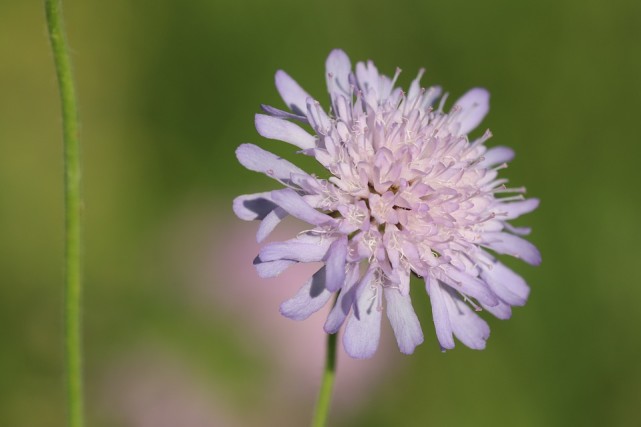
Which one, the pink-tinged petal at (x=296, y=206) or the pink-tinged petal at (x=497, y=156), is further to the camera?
the pink-tinged petal at (x=497, y=156)

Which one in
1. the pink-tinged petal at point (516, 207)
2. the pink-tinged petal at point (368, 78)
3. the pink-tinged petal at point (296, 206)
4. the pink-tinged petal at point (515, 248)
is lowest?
the pink-tinged petal at point (515, 248)

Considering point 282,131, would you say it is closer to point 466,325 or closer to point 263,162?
point 263,162

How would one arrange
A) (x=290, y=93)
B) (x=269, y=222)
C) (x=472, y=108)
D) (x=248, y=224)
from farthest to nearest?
(x=248, y=224)
(x=472, y=108)
(x=290, y=93)
(x=269, y=222)

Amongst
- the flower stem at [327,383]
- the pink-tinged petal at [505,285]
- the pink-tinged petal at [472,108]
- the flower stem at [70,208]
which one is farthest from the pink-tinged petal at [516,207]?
the flower stem at [70,208]

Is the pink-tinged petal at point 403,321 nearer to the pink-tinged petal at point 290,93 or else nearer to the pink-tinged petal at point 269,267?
the pink-tinged petal at point 269,267

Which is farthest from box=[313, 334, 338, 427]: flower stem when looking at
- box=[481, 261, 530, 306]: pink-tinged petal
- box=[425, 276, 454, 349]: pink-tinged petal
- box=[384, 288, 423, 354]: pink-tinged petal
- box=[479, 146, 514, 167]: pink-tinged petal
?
box=[479, 146, 514, 167]: pink-tinged petal

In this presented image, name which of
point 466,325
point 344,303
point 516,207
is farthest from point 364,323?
point 516,207
